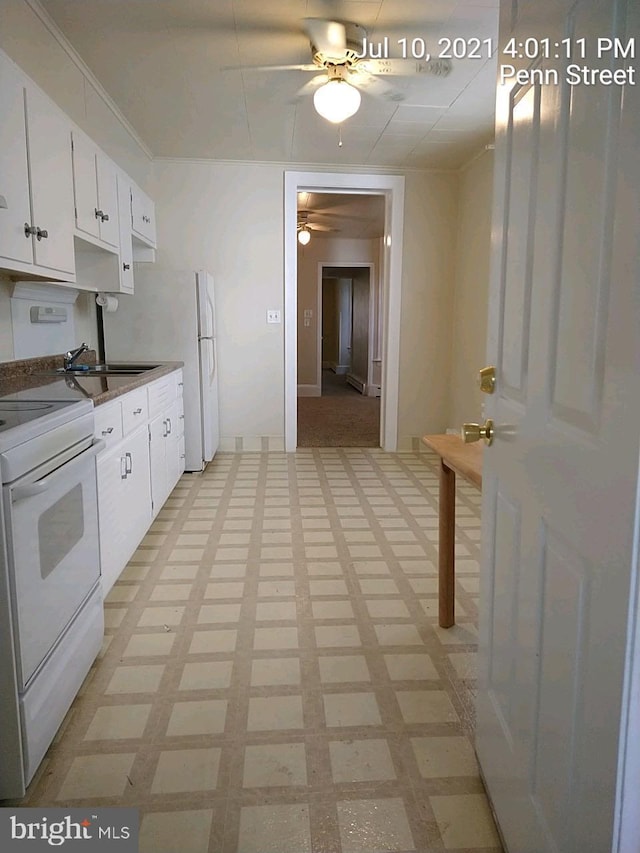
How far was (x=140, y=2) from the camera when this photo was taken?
2400 millimetres

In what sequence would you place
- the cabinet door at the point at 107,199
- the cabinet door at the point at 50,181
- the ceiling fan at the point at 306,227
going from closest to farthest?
the cabinet door at the point at 50,181, the cabinet door at the point at 107,199, the ceiling fan at the point at 306,227

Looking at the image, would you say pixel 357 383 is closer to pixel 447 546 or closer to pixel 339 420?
pixel 339 420

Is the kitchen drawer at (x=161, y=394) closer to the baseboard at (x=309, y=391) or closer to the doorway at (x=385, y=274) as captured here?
the doorway at (x=385, y=274)

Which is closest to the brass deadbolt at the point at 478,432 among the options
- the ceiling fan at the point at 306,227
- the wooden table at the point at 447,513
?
the wooden table at the point at 447,513

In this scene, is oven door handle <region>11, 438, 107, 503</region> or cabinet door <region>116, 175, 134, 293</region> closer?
oven door handle <region>11, 438, 107, 503</region>

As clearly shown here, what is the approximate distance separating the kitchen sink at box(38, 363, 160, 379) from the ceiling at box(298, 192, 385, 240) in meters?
2.63

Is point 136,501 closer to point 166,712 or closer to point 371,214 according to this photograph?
point 166,712

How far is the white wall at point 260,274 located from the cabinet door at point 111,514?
257cm

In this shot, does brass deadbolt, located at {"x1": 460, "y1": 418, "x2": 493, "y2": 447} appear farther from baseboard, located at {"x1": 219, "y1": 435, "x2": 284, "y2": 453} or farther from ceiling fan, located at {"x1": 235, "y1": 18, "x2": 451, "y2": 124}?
baseboard, located at {"x1": 219, "y1": 435, "x2": 284, "y2": 453}

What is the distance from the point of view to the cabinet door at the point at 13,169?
1806 millimetres

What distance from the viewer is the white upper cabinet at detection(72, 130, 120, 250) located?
249 centimetres

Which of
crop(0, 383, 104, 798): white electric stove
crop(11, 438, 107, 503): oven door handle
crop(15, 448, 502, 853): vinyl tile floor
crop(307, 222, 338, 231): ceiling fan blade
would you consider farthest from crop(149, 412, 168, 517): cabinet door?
crop(307, 222, 338, 231): ceiling fan blade

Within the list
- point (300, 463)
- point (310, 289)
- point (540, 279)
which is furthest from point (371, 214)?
point (540, 279)

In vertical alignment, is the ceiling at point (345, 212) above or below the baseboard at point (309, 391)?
above
